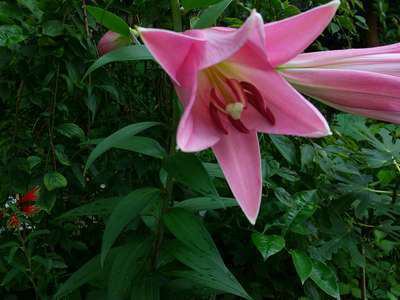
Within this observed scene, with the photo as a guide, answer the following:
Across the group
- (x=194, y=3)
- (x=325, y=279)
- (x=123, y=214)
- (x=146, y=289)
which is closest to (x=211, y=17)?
(x=194, y=3)

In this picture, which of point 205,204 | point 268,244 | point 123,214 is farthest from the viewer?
point 268,244

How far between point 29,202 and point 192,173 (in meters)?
0.58

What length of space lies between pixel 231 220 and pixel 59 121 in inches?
16.5

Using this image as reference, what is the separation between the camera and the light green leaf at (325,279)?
886 mm

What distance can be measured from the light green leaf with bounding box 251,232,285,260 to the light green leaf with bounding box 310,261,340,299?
4.3 inches

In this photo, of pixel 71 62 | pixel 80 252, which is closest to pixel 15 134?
pixel 71 62

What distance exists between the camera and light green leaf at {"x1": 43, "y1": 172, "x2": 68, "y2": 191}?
91 cm

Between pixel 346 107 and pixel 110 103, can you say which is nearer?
pixel 346 107

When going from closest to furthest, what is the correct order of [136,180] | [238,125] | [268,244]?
[238,125], [268,244], [136,180]

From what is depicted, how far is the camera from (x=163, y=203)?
0.64m

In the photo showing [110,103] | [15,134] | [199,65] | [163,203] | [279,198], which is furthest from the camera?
[110,103]

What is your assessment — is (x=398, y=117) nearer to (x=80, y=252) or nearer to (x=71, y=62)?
(x=71, y=62)

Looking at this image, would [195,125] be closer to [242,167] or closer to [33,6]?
[242,167]

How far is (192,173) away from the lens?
1.69 feet
